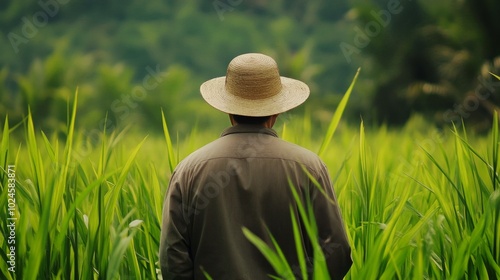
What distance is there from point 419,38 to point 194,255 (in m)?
21.0

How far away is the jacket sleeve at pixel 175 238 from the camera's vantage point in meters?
2.13

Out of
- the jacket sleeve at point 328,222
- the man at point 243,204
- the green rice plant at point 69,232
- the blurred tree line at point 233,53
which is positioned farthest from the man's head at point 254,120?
the blurred tree line at point 233,53

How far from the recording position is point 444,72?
60.2 feet

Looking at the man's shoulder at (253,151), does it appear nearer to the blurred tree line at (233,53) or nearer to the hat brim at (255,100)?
the hat brim at (255,100)

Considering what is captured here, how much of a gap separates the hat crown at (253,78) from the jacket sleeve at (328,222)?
0.31m

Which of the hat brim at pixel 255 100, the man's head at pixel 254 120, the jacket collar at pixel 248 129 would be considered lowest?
the jacket collar at pixel 248 129

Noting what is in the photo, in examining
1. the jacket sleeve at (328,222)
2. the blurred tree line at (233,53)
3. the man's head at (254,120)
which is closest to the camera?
the jacket sleeve at (328,222)

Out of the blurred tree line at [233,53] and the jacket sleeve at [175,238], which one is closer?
the jacket sleeve at [175,238]

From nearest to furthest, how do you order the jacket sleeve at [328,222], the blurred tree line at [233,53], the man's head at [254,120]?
the jacket sleeve at [328,222], the man's head at [254,120], the blurred tree line at [233,53]

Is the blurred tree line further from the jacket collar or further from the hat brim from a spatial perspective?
the jacket collar

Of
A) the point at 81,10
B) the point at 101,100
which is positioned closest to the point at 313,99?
the point at 101,100

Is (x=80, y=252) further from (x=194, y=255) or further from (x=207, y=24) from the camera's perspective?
(x=207, y=24)

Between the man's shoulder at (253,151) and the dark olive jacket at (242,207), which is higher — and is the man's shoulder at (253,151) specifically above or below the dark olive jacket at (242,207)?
above

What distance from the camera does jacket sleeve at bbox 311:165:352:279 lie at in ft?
6.78
